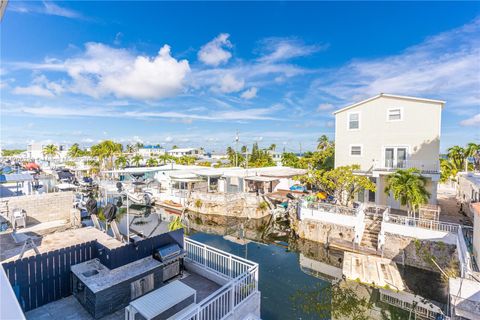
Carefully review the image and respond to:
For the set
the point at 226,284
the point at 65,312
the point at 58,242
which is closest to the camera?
the point at 65,312

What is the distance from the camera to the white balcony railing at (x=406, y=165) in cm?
1689

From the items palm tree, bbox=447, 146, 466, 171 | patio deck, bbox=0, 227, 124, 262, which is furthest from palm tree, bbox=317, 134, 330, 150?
patio deck, bbox=0, 227, 124, 262

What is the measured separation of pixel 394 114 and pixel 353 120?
2924mm

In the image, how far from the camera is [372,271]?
12547 millimetres

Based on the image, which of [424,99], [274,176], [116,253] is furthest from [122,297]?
[424,99]

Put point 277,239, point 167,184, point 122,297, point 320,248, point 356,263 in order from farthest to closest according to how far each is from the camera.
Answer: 1. point 167,184
2. point 277,239
3. point 320,248
4. point 356,263
5. point 122,297

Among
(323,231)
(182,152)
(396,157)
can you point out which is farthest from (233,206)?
(182,152)

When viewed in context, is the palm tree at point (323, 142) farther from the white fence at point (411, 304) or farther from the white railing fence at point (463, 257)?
the white fence at point (411, 304)

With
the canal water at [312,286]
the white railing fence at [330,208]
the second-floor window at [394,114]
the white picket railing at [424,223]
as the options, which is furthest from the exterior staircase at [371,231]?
the second-floor window at [394,114]

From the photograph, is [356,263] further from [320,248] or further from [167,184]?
[167,184]

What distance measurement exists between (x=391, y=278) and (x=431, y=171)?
29.6 feet

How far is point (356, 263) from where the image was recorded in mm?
13352

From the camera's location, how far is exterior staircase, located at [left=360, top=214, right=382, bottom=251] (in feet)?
48.7

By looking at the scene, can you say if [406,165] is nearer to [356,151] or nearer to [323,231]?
[356,151]
